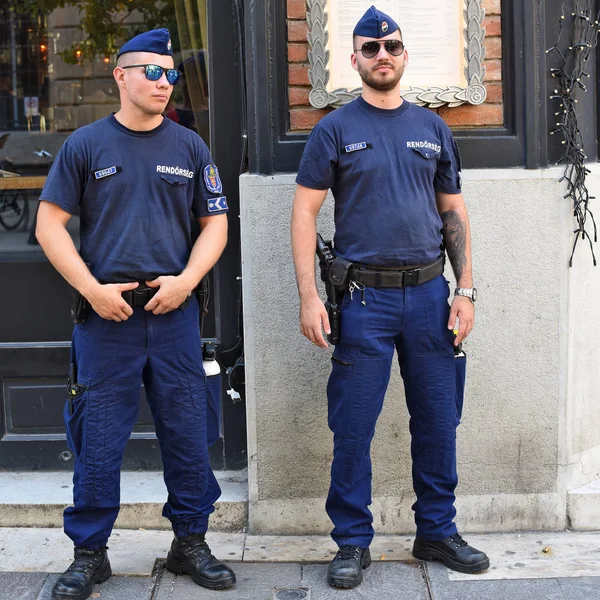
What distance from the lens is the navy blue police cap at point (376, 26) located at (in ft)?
11.6

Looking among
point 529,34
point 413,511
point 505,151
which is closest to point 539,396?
point 413,511

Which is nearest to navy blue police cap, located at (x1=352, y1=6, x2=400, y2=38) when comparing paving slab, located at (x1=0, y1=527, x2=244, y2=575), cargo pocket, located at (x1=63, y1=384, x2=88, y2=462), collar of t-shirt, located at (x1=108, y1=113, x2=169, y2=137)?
collar of t-shirt, located at (x1=108, y1=113, x2=169, y2=137)

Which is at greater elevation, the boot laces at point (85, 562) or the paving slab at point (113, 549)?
the boot laces at point (85, 562)

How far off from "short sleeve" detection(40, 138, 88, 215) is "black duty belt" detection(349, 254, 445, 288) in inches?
41.8

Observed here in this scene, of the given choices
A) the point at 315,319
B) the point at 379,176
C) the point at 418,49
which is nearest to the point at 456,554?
the point at 315,319

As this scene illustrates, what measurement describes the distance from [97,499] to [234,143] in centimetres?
175

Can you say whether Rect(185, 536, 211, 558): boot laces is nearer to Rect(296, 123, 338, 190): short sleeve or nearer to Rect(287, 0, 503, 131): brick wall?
Rect(296, 123, 338, 190): short sleeve

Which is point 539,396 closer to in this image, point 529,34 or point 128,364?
point 529,34

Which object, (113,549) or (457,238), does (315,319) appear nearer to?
(457,238)

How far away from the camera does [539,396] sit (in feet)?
14.0

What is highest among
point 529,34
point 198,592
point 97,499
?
point 529,34

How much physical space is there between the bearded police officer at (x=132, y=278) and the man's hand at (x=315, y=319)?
1.36 ft

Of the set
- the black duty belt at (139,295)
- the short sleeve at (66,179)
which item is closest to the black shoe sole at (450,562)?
the black duty belt at (139,295)

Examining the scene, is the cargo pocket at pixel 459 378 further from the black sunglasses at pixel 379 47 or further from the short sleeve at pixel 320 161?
the black sunglasses at pixel 379 47
